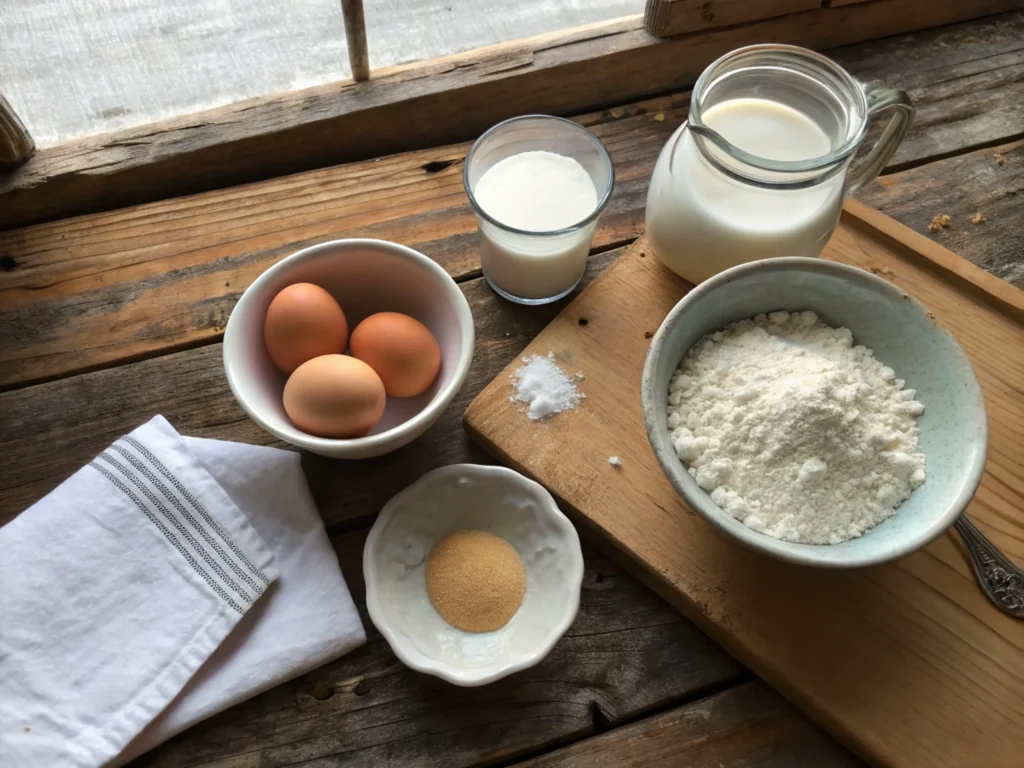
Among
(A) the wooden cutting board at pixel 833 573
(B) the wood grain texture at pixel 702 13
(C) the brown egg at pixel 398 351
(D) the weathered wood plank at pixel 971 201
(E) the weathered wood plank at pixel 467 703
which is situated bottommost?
(E) the weathered wood plank at pixel 467 703

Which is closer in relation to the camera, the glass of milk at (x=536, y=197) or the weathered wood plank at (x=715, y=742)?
the weathered wood plank at (x=715, y=742)

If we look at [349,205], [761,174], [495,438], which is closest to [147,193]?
[349,205]

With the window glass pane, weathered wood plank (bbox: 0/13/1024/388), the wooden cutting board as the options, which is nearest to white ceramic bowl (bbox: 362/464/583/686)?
the wooden cutting board

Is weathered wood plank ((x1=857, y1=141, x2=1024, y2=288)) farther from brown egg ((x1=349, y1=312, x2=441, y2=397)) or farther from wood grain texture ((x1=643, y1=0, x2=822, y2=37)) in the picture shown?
brown egg ((x1=349, y1=312, x2=441, y2=397))

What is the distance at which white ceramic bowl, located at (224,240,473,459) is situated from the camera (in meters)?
0.69

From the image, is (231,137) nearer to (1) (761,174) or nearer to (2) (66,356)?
(2) (66,356)

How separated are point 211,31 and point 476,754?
0.86 meters

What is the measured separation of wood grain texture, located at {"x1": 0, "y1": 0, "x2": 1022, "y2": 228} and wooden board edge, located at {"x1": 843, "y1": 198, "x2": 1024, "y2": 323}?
293 millimetres

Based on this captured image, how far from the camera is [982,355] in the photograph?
836 millimetres

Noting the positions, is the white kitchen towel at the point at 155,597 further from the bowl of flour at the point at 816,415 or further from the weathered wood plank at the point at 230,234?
the bowl of flour at the point at 816,415

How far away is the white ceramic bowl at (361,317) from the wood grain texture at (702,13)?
464mm

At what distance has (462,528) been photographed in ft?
2.52

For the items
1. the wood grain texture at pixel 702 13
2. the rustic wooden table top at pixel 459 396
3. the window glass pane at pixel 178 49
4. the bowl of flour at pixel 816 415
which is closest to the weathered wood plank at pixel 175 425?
the rustic wooden table top at pixel 459 396

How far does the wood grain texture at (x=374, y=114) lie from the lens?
3.00 feet
